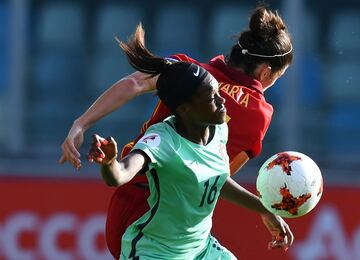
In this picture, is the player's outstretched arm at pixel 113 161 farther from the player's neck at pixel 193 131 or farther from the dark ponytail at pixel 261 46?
the dark ponytail at pixel 261 46

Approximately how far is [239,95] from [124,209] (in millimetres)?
789

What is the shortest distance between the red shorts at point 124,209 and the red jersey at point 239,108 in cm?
19

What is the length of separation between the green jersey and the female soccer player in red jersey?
0.92 ft

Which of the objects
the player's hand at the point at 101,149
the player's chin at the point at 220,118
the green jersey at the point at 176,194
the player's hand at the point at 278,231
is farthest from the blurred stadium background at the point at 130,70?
the player's hand at the point at 101,149

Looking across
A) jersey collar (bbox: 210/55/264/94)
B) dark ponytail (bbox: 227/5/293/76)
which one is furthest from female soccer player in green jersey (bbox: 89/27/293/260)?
dark ponytail (bbox: 227/5/293/76)

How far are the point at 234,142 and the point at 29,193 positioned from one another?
3325 millimetres

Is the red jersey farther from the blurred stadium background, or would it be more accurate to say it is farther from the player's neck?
the blurred stadium background

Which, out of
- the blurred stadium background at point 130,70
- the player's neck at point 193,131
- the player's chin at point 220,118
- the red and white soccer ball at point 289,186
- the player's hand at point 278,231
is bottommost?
the blurred stadium background at point 130,70

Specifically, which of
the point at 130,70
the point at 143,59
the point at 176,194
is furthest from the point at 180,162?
the point at 130,70

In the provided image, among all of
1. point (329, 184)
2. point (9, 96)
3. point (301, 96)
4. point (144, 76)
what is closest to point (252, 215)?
point (329, 184)

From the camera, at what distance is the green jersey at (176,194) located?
5078mm

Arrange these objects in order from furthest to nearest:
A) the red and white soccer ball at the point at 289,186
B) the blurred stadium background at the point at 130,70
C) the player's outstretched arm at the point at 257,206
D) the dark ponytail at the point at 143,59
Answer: the blurred stadium background at the point at 130,70 → the player's outstretched arm at the point at 257,206 → the red and white soccer ball at the point at 289,186 → the dark ponytail at the point at 143,59

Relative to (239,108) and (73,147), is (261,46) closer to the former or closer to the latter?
(239,108)

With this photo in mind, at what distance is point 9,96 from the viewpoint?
32.7 feet
